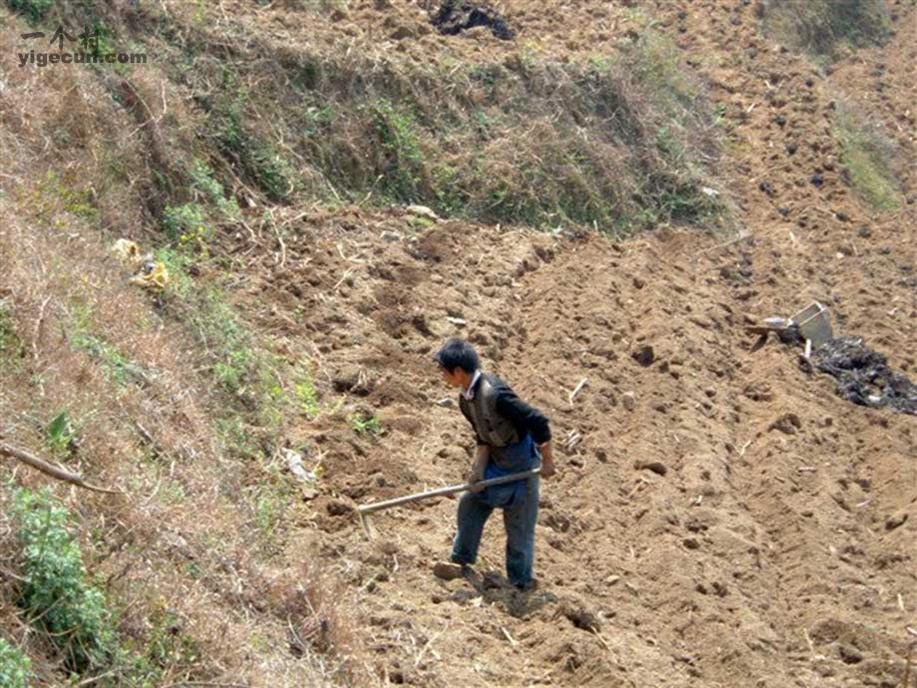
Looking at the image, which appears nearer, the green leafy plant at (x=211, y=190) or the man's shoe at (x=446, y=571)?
the man's shoe at (x=446, y=571)

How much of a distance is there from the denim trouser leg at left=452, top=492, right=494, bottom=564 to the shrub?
9.10 feet

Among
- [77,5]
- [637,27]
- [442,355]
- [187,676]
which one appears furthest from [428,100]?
[187,676]

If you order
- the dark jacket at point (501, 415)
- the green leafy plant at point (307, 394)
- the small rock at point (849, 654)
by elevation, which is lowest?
the small rock at point (849, 654)

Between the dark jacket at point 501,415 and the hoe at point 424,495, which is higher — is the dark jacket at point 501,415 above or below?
above

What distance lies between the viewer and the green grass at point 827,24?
67.6ft

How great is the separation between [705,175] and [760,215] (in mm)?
771

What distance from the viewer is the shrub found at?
5125 millimetres

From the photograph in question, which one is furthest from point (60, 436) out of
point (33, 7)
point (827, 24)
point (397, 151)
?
point (827, 24)

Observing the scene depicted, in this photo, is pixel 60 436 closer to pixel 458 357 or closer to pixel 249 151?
pixel 458 357

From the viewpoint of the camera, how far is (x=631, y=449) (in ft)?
33.0

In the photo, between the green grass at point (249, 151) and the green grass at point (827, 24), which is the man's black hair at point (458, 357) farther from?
the green grass at point (827, 24)

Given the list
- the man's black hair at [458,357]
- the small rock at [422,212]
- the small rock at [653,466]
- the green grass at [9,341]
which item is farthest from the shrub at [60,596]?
the small rock at [422,212]

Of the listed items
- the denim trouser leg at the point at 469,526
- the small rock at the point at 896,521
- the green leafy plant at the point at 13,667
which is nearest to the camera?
the green leafy plant at the point at 13,667

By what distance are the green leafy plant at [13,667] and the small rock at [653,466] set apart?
5.64 m
